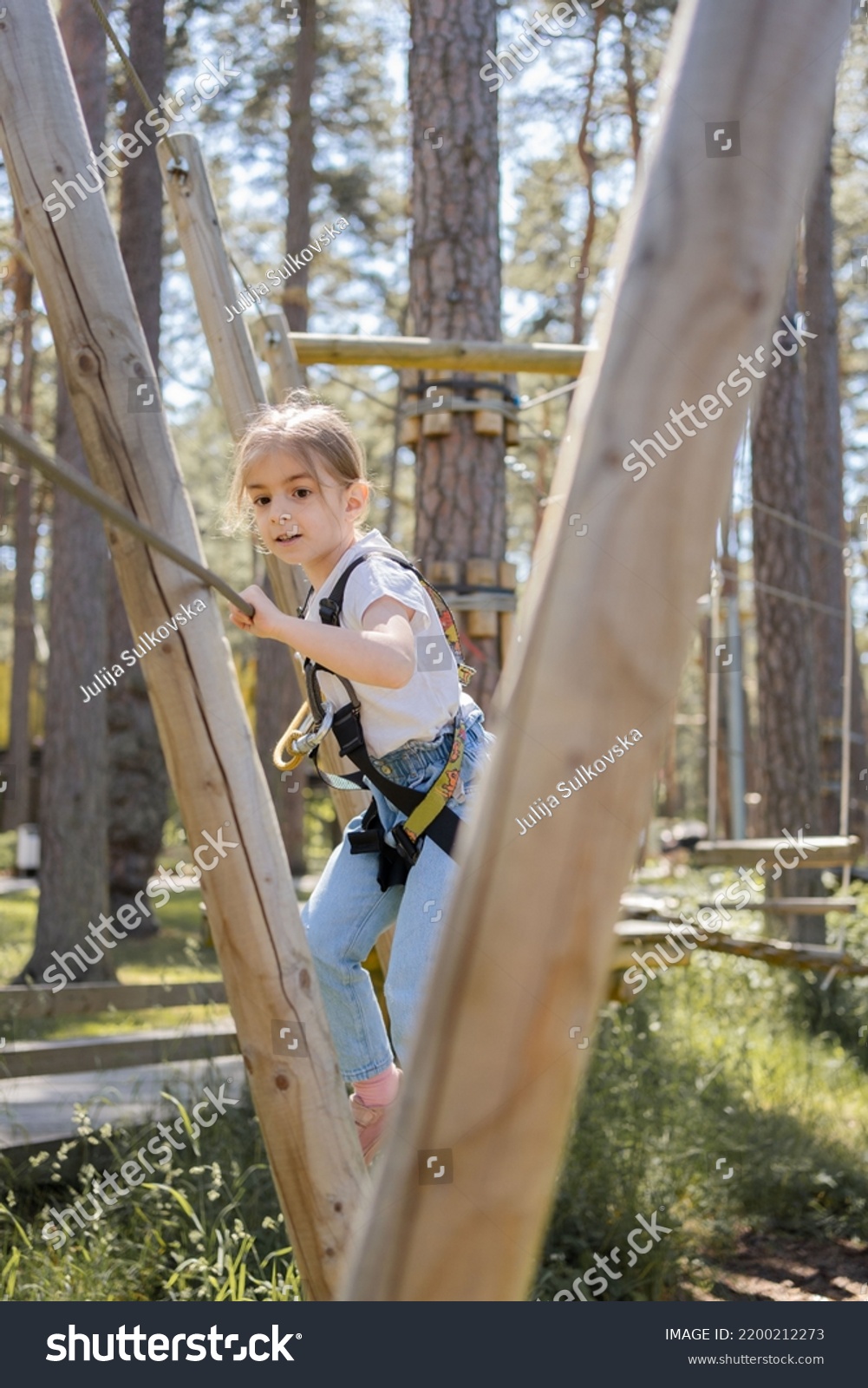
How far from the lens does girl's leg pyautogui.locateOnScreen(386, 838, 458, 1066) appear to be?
2229 millimetres

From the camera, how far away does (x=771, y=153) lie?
3.71 feet

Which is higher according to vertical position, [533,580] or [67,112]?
[67,112]

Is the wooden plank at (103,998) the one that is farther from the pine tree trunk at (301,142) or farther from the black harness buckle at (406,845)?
the pine tree trunk at (301,142)

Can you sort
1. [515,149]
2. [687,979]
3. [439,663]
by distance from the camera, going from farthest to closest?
1. [515,149]
2. [687,979]
3. [439,663]

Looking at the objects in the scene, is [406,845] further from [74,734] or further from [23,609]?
[23,609]

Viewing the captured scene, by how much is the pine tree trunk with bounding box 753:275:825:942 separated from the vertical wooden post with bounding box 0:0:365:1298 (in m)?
6.02

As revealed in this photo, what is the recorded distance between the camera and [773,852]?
17.8 feet

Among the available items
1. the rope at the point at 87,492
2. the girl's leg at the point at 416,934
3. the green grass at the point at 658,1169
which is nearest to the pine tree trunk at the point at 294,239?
the green grass at the point at 658,1169

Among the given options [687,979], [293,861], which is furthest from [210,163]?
[687,979]

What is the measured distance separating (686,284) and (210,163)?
1394 centimetres

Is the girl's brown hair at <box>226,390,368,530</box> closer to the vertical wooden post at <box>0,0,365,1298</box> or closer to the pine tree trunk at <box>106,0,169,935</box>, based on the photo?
the vertical wooden post at <box>0,0,365,1298</box>

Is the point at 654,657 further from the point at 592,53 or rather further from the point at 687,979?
the point at 592,53

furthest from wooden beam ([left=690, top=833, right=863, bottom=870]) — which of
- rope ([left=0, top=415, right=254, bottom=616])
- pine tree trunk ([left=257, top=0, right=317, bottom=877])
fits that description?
pine tree trunk ([left=257, top=0, right=317, bottom=877])

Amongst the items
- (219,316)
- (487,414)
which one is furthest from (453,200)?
(219,316)
